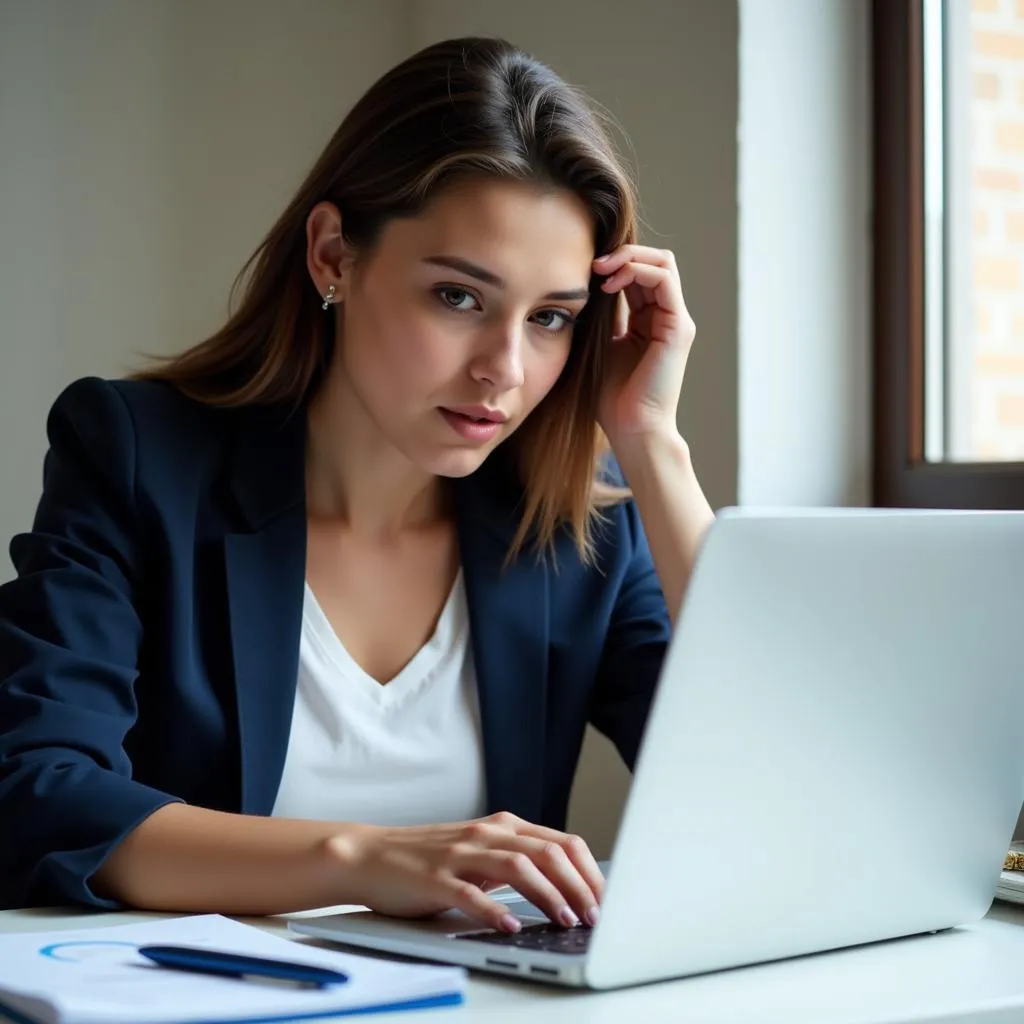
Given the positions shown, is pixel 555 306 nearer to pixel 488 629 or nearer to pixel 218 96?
pixel 488 629

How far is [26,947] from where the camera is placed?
0.80 m

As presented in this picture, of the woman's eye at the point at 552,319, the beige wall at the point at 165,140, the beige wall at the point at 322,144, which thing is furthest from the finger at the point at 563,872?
the beige wall at the point at 165,140

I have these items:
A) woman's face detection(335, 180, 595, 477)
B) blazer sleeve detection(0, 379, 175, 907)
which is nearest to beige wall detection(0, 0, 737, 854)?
woman's face detection(335, 180, 595, 477)

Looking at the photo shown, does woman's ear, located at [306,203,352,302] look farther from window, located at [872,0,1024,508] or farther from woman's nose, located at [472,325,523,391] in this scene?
window, located at [872,0,1024,508]

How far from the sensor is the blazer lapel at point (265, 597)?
1.34 meters

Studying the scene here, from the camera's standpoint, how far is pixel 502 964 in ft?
2.51

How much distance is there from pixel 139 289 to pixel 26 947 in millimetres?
1859

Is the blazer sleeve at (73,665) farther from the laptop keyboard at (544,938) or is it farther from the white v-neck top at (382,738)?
the laptop keyboard at (544,938)

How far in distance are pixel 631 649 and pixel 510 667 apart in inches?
6.3

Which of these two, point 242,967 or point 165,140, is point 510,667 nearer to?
point 242,967

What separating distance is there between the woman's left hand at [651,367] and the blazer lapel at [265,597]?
0.34 meters

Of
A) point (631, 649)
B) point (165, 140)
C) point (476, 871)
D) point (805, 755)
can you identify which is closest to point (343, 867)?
point (476, 871)

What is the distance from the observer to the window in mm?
1956

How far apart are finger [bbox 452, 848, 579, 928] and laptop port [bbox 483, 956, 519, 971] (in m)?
0.09
